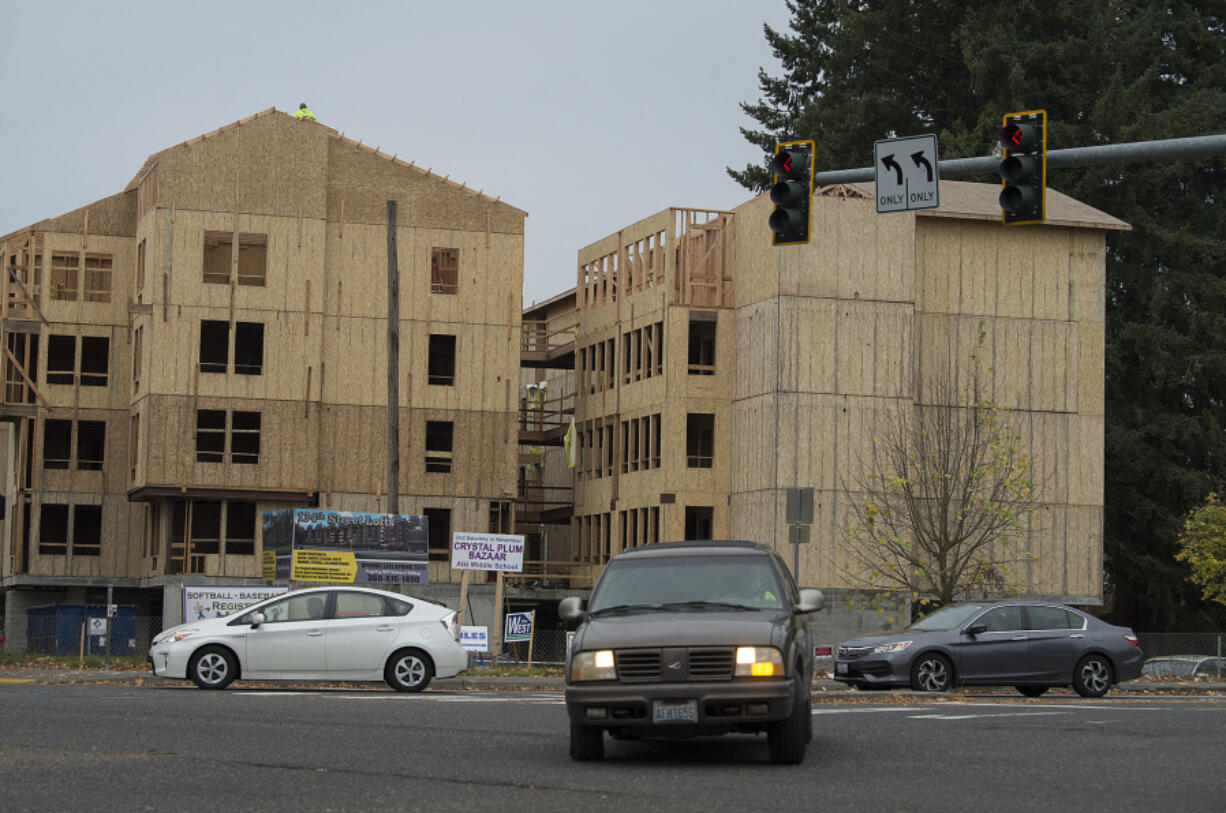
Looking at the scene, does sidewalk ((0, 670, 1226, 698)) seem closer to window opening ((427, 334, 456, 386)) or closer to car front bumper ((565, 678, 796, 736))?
car front bumper ((565, 678, 796, 736))

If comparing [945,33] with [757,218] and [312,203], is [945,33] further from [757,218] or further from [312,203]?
[312,203]

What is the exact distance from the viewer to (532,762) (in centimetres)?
1366

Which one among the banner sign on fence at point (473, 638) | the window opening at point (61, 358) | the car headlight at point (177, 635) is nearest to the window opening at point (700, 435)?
the window opening at point (61, 358)

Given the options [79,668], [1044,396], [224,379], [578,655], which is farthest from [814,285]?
[578,655]

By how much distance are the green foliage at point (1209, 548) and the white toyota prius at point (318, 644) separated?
34.6 m

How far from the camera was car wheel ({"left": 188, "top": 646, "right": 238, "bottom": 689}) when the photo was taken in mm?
24781

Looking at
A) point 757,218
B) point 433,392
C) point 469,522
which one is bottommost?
point 469,522

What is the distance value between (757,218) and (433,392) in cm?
1128

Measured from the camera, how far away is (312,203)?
52812 mm

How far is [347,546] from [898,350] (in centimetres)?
1722

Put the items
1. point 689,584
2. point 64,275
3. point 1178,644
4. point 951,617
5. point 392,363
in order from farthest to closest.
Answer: point 64,275 < point 1178,644 < point 392,363 < point 951,617 < point 689,584

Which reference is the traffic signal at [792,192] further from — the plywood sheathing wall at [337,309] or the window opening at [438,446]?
the window opening at [438,446]

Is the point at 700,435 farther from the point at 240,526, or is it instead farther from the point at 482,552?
the point at 482,552

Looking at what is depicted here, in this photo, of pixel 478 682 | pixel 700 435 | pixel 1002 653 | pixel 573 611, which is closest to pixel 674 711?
pixel 573 611
